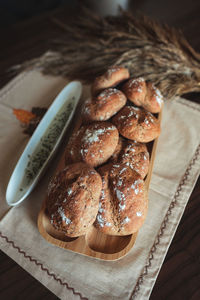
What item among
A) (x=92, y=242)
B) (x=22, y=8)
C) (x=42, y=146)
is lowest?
(x=92, y=242)

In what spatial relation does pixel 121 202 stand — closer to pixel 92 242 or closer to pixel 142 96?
pixel 92 242

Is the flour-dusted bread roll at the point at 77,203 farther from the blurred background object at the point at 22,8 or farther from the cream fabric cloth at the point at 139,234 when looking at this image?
the blurred background object at the point at 22,8

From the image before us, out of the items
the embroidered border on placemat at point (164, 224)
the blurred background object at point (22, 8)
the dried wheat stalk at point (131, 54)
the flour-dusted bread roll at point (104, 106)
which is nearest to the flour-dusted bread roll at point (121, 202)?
the embroidered border on placemat at point (164, 224)

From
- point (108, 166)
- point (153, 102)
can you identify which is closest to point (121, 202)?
point (108, 166)

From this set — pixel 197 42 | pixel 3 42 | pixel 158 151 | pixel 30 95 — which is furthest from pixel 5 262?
pixel 197 42

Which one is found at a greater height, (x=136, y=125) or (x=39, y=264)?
(x=136, y=125)

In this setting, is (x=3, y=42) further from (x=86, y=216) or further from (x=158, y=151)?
(x=86, y=216)
